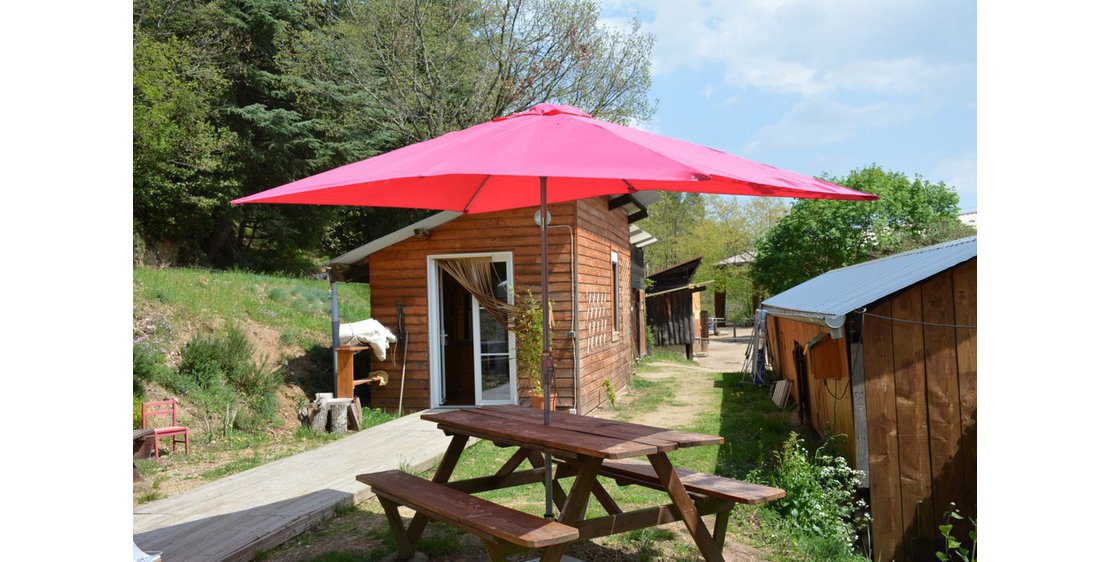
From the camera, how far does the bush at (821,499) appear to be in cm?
468

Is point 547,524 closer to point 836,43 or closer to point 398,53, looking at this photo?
point 398,53

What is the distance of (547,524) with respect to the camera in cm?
288

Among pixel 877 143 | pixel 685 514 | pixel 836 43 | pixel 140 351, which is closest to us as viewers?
pixel 685 514

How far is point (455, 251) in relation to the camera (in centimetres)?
927

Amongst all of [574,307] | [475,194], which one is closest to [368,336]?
[574,307]

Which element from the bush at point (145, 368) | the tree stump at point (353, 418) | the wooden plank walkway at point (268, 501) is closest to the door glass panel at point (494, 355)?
the tree stump at point (353, 418)

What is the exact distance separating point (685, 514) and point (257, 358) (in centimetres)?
778

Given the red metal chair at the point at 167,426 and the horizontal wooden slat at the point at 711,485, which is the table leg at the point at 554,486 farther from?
the red metal chair at the point at 167,426

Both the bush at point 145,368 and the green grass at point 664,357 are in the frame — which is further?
the green grass at point 664,357

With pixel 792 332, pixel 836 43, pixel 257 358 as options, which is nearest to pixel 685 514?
pixel 792 332

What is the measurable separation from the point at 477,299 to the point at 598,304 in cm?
199

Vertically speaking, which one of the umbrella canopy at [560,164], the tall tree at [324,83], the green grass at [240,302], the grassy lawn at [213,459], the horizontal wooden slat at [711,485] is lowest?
the grassy lawn at [213,459]

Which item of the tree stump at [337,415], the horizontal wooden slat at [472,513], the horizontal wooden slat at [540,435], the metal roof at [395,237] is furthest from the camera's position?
the metal roof at [395,237]

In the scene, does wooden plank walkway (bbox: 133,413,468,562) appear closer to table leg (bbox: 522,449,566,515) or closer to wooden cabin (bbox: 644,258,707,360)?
table leg (bbox: 522,449,566,515)
